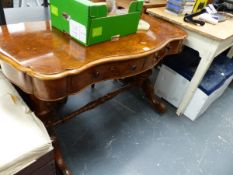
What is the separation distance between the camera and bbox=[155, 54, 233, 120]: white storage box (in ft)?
4.77

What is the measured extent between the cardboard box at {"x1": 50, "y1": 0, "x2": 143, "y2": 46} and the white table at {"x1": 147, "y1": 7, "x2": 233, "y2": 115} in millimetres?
444

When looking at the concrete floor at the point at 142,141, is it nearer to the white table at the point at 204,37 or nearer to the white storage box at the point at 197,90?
the white storage box at the point at 197,90

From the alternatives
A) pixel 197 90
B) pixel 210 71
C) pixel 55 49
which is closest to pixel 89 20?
pixel 55 49

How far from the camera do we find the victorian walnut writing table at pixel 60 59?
0.68m

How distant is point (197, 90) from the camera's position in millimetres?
1460

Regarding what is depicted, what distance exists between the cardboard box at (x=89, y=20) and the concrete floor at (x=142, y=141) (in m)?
0.73

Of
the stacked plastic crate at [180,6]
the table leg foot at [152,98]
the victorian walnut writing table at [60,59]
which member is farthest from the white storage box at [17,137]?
the stacked plastic crate at [180,6]

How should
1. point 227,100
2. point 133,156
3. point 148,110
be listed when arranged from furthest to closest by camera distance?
1. point 227,100
2. point 148,110
3. point 133,156

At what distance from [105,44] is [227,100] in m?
1.55

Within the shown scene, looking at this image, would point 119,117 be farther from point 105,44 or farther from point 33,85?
point 33,85

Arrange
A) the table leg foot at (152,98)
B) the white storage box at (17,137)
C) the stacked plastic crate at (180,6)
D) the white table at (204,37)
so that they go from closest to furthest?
the white storage box at (17,137), the white table at (204,37), the stacked plastic crate at (180,6), the table leg foot at (152,98)

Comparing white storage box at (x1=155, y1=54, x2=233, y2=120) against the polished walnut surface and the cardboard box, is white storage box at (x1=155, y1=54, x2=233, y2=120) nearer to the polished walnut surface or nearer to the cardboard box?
the polished walnut surface

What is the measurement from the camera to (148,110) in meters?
1.64

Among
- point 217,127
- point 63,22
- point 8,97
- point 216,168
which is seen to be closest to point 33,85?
point 8,97
